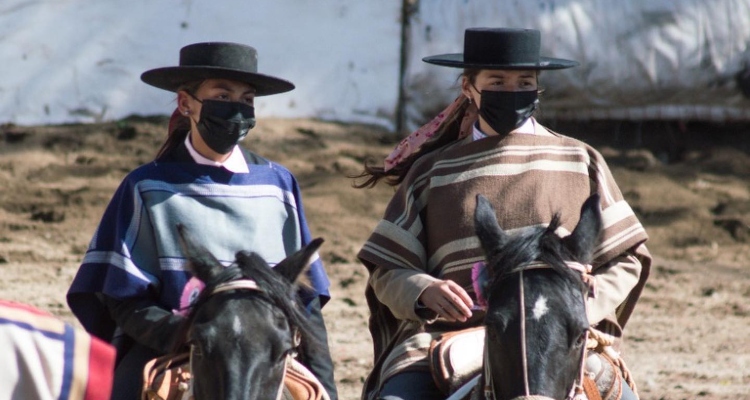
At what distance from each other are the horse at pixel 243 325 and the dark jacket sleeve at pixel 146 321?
165mm

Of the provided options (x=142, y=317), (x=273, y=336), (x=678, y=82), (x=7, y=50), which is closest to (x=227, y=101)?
(x=142, y=317)

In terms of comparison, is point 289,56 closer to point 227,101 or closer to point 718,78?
point 718,78

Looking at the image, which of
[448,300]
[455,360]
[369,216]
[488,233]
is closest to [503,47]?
[488,233]

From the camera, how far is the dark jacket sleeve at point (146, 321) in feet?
15.9

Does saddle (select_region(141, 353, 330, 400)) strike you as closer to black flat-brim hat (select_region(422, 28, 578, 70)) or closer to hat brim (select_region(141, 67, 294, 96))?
hat brim (select_region(141, 67, 294, 96))

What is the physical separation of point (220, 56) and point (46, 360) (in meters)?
2.28

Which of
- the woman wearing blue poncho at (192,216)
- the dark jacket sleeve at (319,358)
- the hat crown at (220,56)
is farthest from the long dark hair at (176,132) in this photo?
the dark jacket sleeve at (319,358)

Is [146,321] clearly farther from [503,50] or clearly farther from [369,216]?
[369,216]

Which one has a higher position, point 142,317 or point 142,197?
point 142,197

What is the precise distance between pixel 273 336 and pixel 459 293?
1.03 meters

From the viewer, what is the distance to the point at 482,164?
5664 millimetres

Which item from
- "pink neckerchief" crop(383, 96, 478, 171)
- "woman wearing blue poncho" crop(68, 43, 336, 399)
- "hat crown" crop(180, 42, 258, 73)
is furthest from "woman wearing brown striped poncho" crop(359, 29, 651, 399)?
"hat crown" crop(180, 42, 258, 73)

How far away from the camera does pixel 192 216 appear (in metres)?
5.33

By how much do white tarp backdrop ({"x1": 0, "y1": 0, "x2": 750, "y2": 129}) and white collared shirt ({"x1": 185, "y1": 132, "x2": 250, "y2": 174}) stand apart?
26.4ft
